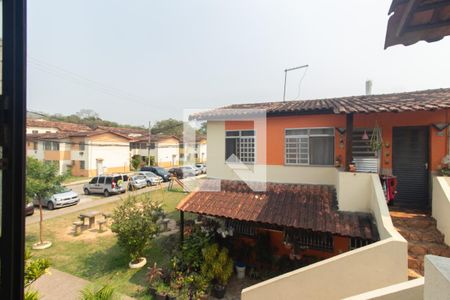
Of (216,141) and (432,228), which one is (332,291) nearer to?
(432,228)

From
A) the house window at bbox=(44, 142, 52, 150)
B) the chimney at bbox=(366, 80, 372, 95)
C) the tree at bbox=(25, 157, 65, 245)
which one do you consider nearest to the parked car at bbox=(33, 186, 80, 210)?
the tree at bbox=(25, 157, 65, 245)

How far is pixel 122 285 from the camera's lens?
762cm

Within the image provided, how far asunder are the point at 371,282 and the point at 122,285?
23.5 ft

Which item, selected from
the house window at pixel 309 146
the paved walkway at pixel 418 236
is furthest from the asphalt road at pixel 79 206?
the paved walkway at pixel 418 236

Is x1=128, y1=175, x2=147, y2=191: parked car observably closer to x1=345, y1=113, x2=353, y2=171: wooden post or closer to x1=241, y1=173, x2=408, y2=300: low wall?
x1=241, y1=173, x2=408, y2=300: low wall

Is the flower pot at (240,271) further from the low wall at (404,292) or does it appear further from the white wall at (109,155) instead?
the white wall at (109,155)

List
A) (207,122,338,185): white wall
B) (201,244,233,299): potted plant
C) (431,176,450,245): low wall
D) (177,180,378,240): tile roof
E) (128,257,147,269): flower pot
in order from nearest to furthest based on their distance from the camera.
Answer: (431,176,450,245): low wall < (177,180,378,240): tile roof < (201,244,233,299): potted plant < (207,122,338,185): white wall < (128,257,147,269): flower pot

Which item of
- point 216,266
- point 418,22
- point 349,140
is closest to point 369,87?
point 349,140

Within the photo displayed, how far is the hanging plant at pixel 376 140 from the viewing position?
24.3 ft

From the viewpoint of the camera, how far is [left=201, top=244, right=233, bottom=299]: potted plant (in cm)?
711

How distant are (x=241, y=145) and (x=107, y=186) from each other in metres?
15.1

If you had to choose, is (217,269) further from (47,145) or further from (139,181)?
(47,145)

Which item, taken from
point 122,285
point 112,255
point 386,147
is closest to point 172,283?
point 122,285

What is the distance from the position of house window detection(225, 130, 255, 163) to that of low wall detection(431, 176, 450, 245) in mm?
5704
